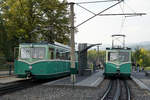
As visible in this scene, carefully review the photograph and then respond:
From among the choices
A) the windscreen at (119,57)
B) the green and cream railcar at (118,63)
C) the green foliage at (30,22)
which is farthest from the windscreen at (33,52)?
the green foliage at (30,22)

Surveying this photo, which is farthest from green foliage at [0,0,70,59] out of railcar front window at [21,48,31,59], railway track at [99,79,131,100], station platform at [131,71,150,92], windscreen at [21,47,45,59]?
railway track at [99,79,131,100]

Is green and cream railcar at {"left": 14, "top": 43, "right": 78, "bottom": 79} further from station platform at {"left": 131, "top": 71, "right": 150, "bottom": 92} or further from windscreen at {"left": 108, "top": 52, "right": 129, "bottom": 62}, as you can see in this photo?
station platform at {"left": 131, "top": 71, "right": 150, "bottom": 92}

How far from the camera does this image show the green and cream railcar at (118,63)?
71.4 feet

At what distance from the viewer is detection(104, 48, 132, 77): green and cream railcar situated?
21.8m

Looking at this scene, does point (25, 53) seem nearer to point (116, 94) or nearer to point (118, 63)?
point (116, 94)

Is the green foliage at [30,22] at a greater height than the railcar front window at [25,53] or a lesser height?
greater

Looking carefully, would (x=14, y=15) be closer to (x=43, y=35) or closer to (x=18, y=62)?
(x=43, y=35)

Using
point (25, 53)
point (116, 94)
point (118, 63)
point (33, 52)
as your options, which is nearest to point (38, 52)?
point (33, 52)

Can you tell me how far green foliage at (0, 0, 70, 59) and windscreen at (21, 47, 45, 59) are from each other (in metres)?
9.95

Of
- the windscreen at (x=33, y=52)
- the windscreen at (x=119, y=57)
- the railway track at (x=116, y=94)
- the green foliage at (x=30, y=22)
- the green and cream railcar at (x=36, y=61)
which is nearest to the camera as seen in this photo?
the railway track at (x=116, y=94)

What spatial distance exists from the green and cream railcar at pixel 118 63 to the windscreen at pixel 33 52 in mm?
7008

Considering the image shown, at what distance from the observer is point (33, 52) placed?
17906 millimetres

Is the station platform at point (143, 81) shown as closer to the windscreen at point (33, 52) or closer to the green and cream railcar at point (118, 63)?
the green and cream railcar at point (118, 63)

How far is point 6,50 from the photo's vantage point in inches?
1356
